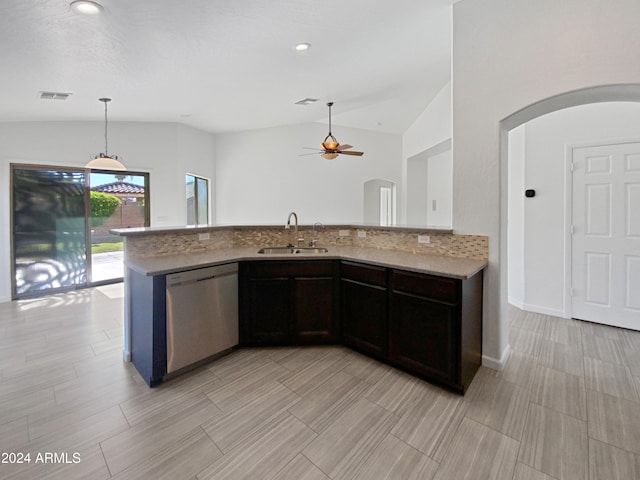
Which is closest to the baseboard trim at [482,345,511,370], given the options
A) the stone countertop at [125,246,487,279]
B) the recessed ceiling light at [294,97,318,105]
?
the stone countertop at [125,246,487,279]

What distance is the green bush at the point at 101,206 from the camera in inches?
211

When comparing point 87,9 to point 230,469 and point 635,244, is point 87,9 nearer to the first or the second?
point 230,469

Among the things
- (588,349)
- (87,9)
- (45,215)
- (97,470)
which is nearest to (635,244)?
(588,349)

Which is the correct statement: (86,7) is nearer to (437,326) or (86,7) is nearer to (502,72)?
(502,72)

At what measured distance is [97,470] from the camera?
1500 mm

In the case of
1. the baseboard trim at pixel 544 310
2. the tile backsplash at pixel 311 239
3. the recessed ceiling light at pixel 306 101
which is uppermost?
the recessed ceiling light at pixel 306 101

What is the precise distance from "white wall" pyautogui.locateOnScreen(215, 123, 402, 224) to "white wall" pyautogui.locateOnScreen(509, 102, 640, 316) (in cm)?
329

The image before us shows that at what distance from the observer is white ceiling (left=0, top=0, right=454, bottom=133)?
235 cm

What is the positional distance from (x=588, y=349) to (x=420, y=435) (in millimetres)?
2165

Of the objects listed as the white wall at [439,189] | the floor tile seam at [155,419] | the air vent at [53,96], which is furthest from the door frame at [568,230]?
the air vent at [53,96]

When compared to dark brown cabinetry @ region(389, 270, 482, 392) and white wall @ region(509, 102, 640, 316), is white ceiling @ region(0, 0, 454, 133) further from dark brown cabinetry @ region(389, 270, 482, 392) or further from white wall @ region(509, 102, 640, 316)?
dark brown cabinetry @ region(389, 270, 482, 392)

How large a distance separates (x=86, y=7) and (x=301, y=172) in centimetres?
465

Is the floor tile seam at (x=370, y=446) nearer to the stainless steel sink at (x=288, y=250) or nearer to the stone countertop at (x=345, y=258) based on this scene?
the stone countertop at (x=345, y=258)

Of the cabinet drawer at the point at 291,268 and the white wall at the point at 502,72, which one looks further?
the cabinet drawer at the point at 291,268
